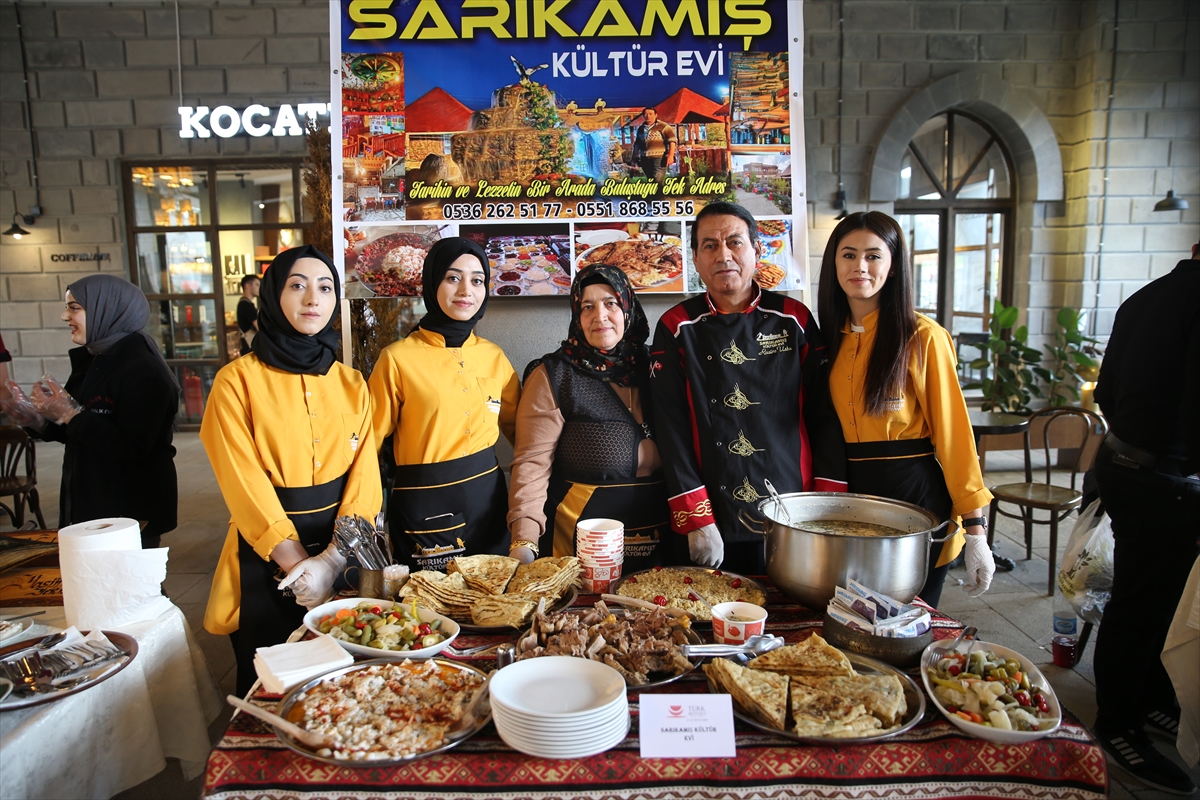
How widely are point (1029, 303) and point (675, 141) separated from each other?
244 inches

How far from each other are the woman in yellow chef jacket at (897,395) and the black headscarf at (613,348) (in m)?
0.61

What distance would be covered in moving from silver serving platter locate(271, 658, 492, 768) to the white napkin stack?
0.01m

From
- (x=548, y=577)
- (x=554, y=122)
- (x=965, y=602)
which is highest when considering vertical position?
(x=554, y=122)

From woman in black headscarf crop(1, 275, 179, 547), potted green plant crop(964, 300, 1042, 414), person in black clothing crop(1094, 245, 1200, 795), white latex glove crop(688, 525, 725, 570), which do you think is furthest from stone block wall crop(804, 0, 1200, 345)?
woman in black headscarf crop(1, 275, 179, 547)

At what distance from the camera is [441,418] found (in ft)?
7.50

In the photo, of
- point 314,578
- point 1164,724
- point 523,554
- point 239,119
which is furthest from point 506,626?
point 239,119

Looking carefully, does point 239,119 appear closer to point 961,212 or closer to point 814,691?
point 961,212

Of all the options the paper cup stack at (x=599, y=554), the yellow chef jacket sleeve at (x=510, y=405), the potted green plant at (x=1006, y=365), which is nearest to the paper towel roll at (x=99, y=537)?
the paper cup stack at (x=599, y=554)

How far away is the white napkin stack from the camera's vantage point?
1295 mm

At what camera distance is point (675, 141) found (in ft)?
9.80

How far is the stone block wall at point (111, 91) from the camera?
7.32m

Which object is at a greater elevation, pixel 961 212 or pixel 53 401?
pixel 961 212

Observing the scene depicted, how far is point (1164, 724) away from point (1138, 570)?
2.24ft

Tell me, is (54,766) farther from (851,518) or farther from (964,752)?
(851,518)
